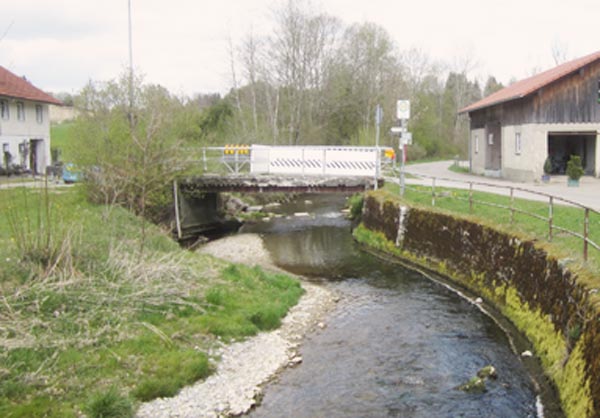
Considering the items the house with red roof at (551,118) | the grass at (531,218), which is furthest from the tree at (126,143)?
the house with red roof at (551,118)

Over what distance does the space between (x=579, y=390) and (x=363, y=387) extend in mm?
3389

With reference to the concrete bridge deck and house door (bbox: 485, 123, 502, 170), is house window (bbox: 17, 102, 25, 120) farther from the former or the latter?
house door (bbox: 485, 123, 502, 170)

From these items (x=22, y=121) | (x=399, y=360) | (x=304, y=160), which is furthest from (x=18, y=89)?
(x=399, y=360)

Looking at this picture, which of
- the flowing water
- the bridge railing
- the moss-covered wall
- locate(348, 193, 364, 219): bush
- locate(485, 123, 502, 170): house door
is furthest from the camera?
locate(485, 123, 502, 170): house door

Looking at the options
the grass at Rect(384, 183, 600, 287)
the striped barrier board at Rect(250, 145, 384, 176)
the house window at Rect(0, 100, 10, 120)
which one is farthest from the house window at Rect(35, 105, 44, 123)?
the grass at Rect(384, 183, 600, 287)

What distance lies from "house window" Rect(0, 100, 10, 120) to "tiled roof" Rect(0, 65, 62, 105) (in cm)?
81

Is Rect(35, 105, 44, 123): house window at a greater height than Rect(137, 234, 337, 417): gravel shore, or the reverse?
Rect(35, 105, 44, 123): house window

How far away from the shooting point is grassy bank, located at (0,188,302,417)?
30.6 ft

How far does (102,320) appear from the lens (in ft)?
37.5

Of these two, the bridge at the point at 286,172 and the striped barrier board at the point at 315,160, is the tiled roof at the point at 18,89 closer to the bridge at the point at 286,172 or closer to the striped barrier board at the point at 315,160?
the bridge at the point at 286,172

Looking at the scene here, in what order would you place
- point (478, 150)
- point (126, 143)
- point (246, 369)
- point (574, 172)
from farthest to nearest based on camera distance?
point (478, 150), point (574, 172), point (126, 143), point (246, 369)

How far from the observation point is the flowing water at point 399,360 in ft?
32.2

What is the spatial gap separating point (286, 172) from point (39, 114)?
24946 mm

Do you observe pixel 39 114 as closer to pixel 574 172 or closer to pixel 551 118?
pixel 551 118
